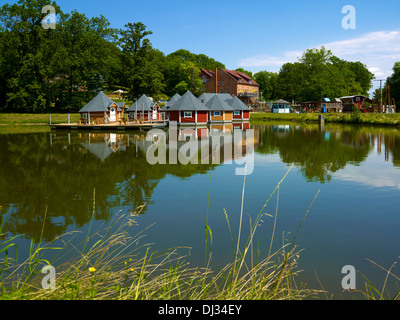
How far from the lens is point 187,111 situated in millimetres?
47312

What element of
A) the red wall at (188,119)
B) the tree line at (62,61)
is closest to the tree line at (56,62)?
the tree line at (62,61)

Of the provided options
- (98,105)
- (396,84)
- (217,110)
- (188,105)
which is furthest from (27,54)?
(396,84)

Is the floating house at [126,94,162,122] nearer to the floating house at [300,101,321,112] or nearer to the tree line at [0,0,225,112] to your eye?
the tree line at [0,0,225,112]

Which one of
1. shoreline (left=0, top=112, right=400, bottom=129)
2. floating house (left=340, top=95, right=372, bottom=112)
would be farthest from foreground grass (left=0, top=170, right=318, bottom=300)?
floating house (left=340, top=95, right=372, bottom=112)

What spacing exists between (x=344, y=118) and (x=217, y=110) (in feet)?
60.6

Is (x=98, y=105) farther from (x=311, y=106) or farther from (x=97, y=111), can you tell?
(x=311, y=106)

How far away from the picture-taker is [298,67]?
87062mm

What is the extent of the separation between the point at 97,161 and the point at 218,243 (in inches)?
473

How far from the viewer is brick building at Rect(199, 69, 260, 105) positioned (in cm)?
8031

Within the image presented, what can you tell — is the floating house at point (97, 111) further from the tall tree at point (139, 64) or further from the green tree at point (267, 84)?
the green tree at point (267, 84)

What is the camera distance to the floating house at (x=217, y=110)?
52344 millimetres

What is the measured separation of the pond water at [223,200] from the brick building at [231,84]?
203 feet

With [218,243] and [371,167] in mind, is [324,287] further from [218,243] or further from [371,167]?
[371,167]
